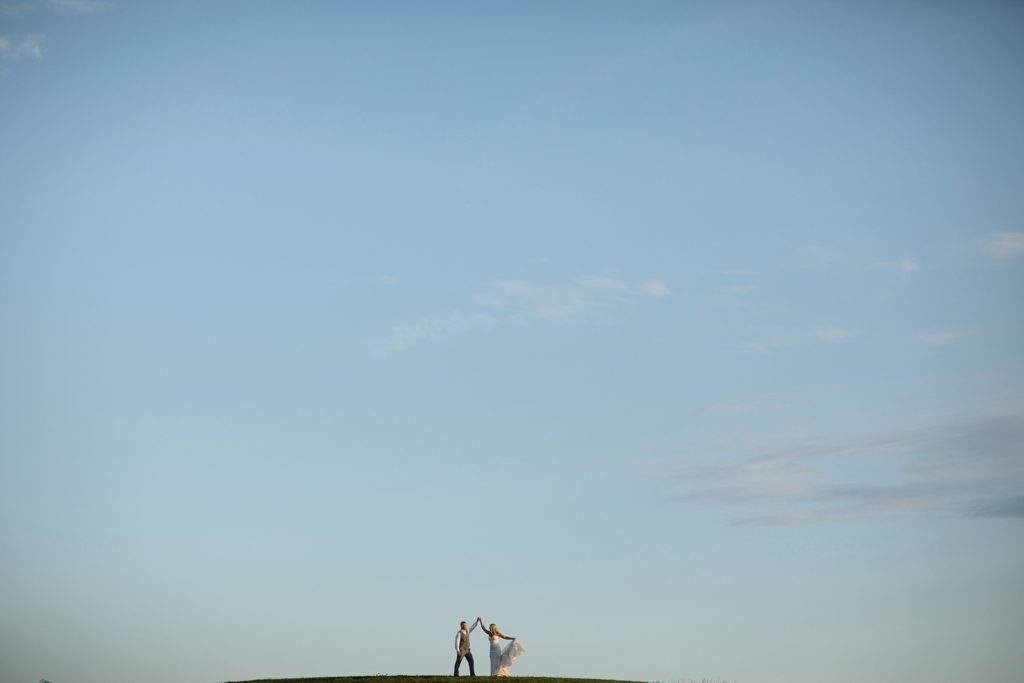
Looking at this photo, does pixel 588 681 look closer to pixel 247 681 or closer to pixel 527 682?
pixel 527 682

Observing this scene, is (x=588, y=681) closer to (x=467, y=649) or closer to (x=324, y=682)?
(x=467, y=649)

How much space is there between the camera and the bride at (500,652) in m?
92.5

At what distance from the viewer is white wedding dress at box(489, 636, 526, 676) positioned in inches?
3642

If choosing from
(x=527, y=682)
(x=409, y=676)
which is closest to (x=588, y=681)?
(x=527, y=682)

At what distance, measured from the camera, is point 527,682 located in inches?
3526

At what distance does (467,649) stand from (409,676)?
355 centimetres

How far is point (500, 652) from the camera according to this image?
92.5m

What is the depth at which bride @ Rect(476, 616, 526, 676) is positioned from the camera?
92.5m

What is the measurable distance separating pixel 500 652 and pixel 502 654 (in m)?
0.16

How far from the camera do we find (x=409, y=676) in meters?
90.1

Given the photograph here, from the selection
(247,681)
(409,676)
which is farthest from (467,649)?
(247,681)

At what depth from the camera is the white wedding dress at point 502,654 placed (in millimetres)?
92500

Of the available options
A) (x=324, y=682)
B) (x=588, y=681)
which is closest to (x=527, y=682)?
(x=588, y=681)

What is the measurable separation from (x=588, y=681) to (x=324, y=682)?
12.9 meters
